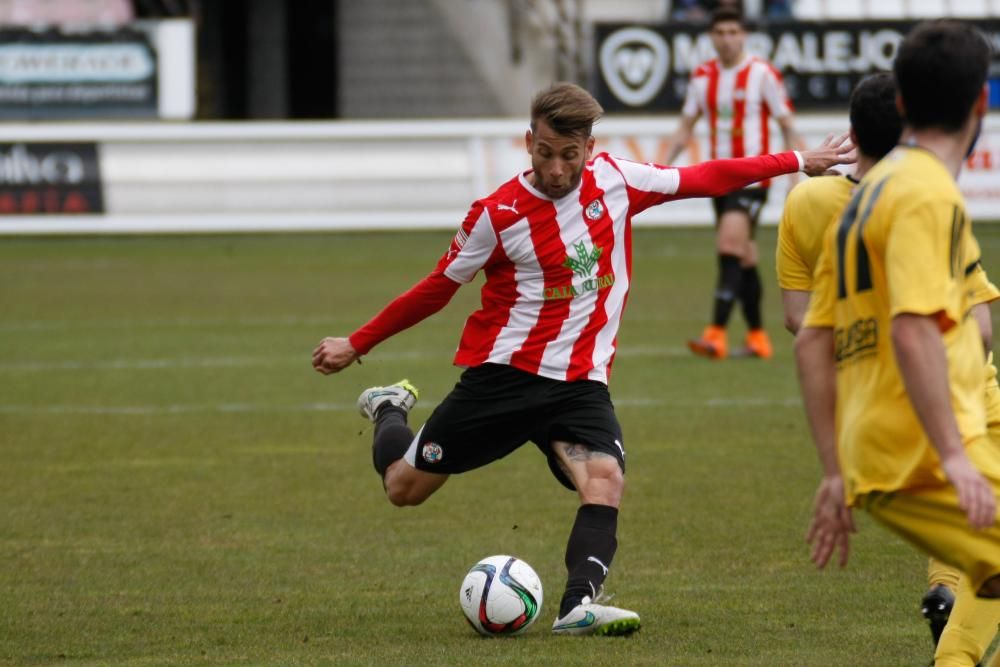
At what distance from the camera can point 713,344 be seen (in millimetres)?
11922

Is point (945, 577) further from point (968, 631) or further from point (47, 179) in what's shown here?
point (47, 179)

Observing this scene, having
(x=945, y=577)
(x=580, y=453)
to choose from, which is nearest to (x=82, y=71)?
(x=580, y=453)

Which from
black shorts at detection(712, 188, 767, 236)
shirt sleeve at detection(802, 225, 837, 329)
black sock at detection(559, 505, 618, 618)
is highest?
shirt sleeve at detection(802, 225, 837, 329)

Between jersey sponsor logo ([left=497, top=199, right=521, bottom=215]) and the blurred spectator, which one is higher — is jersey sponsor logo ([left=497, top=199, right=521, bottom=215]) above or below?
above

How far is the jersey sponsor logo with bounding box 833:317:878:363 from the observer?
3.66m

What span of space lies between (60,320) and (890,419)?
39.5 ft

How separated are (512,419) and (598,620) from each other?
2.46 ft

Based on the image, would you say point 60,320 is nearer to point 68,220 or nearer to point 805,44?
point 68,220

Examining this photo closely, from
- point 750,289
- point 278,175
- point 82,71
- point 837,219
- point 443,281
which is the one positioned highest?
point 837,219

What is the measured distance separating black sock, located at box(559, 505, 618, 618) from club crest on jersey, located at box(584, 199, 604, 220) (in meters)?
0.94

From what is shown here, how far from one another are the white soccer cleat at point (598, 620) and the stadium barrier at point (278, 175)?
15.9 meters

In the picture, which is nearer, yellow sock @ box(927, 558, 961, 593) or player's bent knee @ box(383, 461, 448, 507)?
yellow sock @ box(927, 558, 961, 593)

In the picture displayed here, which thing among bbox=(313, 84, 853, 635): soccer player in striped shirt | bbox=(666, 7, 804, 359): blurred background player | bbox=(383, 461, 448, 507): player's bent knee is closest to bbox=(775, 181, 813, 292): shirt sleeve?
bbox=(313, 84, 853, 635): soccer player in striped shirt

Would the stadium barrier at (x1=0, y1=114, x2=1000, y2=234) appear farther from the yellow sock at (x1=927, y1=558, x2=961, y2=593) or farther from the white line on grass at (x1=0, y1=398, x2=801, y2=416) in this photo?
the yellow sock at (x1=927, y1=558, x2=961, y2=593)
